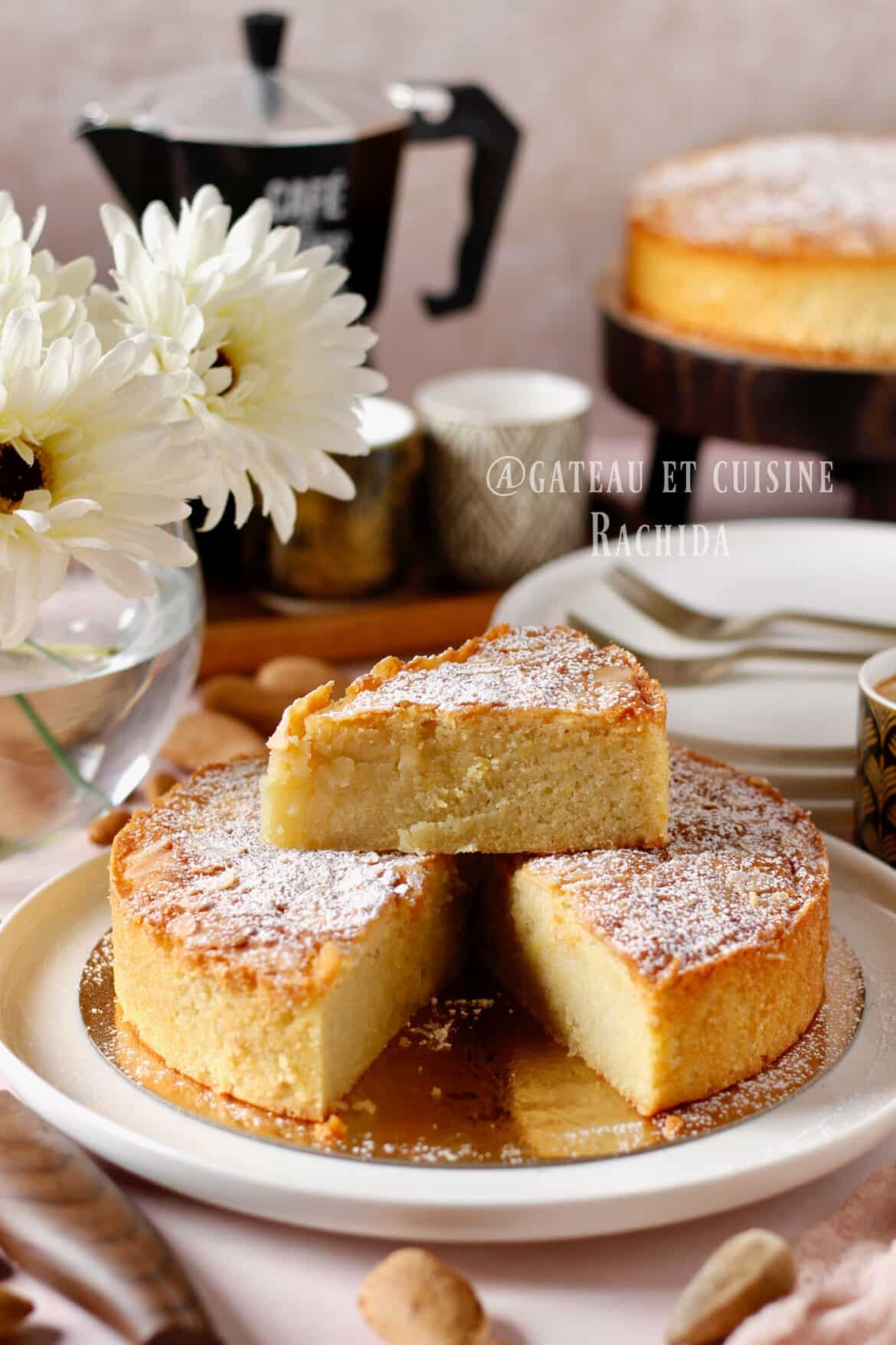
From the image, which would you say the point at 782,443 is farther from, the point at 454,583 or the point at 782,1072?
the point at 782,1072

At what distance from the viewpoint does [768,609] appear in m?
1.82

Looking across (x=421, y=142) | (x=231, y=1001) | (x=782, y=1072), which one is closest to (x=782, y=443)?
(x=421, y=142)

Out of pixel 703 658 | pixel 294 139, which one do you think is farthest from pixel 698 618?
pixel 294 139

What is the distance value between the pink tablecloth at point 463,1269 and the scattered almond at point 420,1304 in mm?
29

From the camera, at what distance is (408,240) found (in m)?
2.57

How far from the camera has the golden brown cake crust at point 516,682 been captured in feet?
3.85

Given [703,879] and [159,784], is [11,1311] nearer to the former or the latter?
[703,879]

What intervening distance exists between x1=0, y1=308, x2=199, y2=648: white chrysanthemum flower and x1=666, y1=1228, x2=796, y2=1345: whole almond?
59 cm

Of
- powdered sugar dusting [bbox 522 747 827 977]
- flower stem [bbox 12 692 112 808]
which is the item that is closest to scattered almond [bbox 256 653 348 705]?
flower stem [bbox 12 692 112 808]

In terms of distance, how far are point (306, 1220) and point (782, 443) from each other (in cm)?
127

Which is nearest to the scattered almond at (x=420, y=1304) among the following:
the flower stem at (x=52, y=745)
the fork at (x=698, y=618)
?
the flower stem at (x=52, y=745)

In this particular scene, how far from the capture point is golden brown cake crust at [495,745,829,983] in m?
1.05

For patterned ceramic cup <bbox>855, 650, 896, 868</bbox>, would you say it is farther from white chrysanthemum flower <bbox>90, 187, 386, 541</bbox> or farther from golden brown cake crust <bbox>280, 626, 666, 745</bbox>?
white chrysanthemum flower <bbox>90, 187, 386, 541</bbox>

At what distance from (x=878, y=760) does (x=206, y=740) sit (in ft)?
2.28
